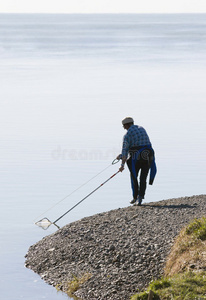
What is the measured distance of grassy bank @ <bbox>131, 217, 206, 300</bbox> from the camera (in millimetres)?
10305

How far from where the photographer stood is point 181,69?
183 feet

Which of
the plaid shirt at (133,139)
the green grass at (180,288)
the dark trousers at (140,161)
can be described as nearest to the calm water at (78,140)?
the green grass at (180,288)

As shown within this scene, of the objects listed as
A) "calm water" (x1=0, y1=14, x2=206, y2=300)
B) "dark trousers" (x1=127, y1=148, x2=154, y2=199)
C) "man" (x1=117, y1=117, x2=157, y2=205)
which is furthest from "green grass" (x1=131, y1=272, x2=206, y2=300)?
"dark trousers" (x1=127, y1=148, x2=154, y2=199)

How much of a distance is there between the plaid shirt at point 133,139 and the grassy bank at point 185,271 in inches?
113

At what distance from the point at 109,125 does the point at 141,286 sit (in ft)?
64.3

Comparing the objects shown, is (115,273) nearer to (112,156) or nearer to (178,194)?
(178,194)

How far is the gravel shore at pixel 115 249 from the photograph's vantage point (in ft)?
39.7

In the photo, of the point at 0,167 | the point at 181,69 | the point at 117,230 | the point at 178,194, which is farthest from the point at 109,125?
the point at 181,69

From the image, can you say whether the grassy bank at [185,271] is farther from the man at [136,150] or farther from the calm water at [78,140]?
the man at [136,150]

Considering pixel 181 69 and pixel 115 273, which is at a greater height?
pixel 181 69

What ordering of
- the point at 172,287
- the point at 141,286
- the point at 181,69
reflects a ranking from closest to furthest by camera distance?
1. the point at 172,287
2. the point at 141,286
3. the point at 181,69

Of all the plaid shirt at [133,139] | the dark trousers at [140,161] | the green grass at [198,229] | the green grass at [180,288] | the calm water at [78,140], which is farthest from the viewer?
the calm water at [78,140]

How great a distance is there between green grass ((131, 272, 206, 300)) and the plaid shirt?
15.5 feet

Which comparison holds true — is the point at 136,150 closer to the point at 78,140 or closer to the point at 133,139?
the point at 133,139
